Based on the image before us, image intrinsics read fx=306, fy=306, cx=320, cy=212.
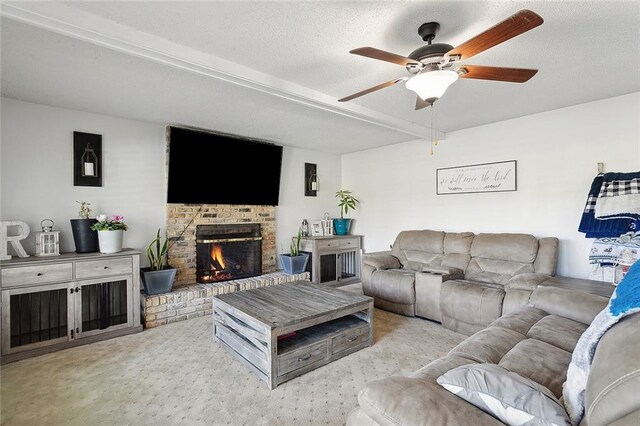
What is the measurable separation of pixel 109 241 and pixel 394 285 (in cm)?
320

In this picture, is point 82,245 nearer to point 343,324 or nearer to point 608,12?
point 343,324

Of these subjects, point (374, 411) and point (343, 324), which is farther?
point (343, 324)

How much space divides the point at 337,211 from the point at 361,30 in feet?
14.1

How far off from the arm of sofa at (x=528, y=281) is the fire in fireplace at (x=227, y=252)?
3376mm

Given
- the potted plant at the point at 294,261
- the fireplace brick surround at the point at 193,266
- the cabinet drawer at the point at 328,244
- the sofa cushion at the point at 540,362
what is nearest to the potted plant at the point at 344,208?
the cabinet drawer at the point at 328,244

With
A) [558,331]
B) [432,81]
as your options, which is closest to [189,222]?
[432,81]

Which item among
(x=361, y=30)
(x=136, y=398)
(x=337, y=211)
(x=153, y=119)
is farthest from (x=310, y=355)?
(x=337, y=211)

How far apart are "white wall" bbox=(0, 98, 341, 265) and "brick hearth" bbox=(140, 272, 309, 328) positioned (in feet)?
2.23

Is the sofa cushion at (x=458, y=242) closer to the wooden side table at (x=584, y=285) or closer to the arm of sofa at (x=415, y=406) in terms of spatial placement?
the wooden side table at (x=584, y=285)

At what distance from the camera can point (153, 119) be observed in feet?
12.2

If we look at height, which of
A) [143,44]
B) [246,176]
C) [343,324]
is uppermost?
[143,44]

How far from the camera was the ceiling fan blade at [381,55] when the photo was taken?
5.33 feet

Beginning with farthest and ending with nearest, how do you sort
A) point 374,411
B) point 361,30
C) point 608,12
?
point 361,30
point 608,12
point 374,411

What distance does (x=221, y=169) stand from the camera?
4312 millimetres
